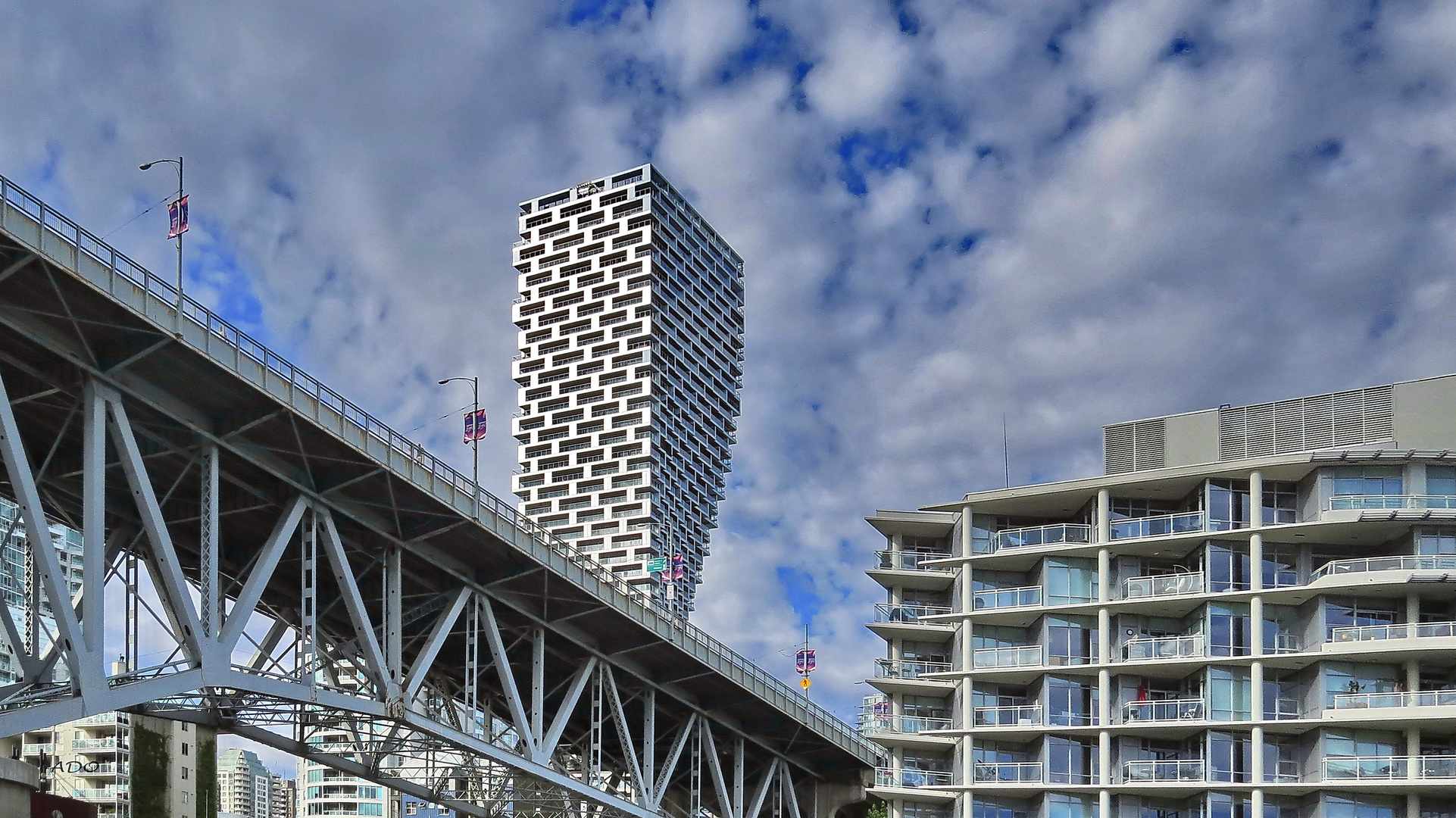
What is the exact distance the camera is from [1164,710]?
6328 centimetres

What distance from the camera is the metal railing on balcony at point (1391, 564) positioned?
195ft

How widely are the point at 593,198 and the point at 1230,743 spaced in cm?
Result: 14820

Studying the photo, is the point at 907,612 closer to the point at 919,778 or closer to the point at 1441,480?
the point at 919,778

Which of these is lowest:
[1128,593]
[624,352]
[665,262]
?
[1128,593]

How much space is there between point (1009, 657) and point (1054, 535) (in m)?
6.09

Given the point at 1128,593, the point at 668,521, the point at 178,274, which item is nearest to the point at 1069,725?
the point at 1128,593

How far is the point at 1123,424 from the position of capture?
230 ft

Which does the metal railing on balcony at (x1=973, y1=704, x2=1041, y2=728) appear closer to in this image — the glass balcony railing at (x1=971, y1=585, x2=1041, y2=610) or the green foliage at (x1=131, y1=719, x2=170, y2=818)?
the glass balcony railing at (x1=971, y1=585, x2=1041, y2=610)

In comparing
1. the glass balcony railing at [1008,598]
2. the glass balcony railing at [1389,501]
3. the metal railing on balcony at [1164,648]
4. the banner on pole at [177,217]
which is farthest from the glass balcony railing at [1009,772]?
the banner on pole at [177,217]

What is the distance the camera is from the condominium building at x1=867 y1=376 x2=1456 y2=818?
5916 centimetres

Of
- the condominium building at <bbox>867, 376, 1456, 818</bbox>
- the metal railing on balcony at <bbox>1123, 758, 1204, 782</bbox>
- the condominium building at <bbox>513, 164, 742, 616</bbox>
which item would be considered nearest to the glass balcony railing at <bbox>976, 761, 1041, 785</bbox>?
the condominium building at <bbox>867, 376, 1456, 818</bbox>

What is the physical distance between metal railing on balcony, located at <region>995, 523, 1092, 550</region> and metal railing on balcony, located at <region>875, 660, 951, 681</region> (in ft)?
30.0

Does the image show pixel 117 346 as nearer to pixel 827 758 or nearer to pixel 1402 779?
pixel 1402 779

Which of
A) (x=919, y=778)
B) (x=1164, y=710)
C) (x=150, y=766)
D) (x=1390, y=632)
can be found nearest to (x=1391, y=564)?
(x=1390, y=632)
